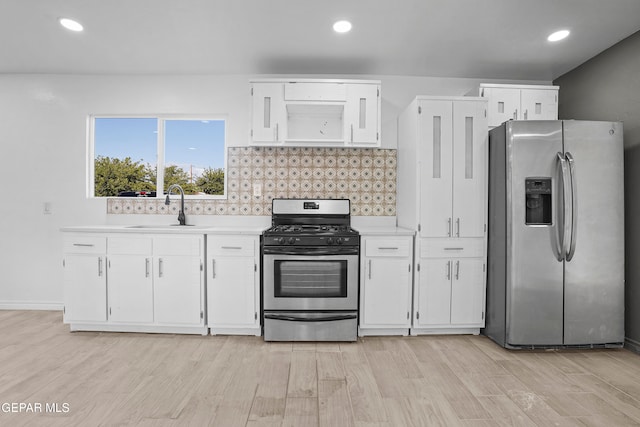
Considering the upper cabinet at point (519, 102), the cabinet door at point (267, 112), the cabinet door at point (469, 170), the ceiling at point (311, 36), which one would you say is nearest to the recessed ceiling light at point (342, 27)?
the ceiling at point (311, 36)

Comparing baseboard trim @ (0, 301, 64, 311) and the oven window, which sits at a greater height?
the oven window

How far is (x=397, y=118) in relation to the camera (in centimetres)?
356

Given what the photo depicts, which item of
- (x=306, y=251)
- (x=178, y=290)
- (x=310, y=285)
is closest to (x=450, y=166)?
(x=306, y=251)

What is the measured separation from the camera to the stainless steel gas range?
2805 mm

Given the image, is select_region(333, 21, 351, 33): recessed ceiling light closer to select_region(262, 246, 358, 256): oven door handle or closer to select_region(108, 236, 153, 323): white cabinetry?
select_region(262, 246, 358, 256): oven door handle

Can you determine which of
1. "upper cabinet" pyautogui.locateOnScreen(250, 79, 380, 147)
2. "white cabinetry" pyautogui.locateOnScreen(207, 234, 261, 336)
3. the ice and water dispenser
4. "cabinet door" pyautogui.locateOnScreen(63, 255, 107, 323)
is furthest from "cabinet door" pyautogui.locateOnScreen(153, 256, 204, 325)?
the ice and water dispenser

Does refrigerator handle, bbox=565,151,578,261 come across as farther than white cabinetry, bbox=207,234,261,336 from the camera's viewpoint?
No

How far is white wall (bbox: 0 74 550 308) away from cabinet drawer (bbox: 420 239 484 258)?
1.17 m

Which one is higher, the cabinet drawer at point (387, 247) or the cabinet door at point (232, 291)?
the cabinet drawer at point (387, 247)

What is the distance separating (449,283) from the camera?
2.96m

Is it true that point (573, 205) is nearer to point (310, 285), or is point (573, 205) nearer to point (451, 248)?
point (451, 248)

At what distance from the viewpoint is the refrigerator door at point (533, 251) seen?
2645mm

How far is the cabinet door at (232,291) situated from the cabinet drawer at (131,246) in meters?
0.57

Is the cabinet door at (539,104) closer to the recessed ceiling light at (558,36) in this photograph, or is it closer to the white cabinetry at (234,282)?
the recessed ceiling light at (558,36)
